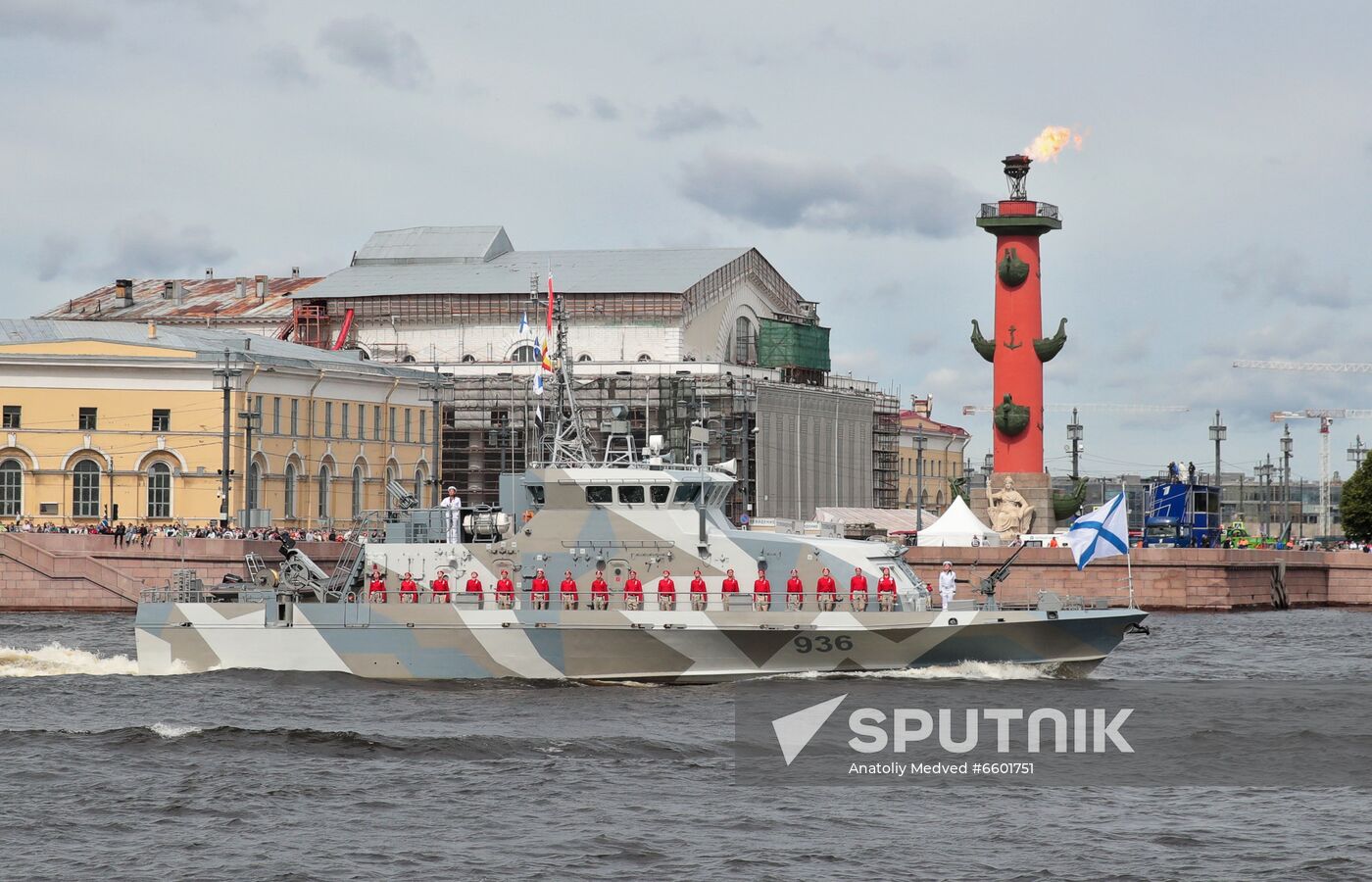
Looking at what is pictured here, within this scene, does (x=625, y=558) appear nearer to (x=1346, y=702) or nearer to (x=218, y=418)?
(x=1346, y=702)

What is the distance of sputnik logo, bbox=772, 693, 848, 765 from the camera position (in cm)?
2860

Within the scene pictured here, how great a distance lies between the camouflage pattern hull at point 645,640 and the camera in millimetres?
34500

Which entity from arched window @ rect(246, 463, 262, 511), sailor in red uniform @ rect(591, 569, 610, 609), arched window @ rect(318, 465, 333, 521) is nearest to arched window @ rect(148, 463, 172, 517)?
arched window @ rect(246, 463, 262, 511)

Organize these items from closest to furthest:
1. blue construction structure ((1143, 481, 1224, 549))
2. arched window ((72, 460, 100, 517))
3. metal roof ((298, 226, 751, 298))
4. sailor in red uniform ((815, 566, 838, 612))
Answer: sailor in red uniform ((815, 566, 838, 612)) → arched window ((72, 460, 100, 517)) → blue construction structure ((1143, 481, 1224, 549)) → metal roof ((298, 226, 751, 298))

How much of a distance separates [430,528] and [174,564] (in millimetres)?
27157

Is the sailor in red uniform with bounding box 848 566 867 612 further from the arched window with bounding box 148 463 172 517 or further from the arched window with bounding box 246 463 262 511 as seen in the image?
the arched window with bounding box 246 463 262 511

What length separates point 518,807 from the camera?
24.9 meters

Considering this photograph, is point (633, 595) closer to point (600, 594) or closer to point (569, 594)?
point (600, 594)

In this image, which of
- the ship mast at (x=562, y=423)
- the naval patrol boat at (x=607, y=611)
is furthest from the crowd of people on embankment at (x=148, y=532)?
the ship mast at (x=562, y=423)

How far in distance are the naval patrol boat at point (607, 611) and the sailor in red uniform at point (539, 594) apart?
5cm

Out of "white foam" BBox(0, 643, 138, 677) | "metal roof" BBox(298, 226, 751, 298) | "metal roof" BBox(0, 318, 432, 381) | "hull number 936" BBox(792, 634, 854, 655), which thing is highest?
"metal roof" BBox(298, 226, 751, 298)

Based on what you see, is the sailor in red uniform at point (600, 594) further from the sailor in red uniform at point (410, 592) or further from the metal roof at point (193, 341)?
the metal roof at point (193, 341)

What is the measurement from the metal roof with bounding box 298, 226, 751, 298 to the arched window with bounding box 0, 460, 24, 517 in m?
29.7

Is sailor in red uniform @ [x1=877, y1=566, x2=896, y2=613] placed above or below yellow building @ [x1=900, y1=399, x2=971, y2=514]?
below
